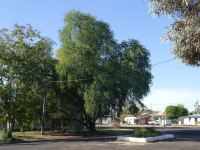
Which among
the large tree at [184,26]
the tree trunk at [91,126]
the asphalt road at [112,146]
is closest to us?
the large tree at [184,26]

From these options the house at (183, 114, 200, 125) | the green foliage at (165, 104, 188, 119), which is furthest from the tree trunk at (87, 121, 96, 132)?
the green foliage at (165, 104, 188, 119)

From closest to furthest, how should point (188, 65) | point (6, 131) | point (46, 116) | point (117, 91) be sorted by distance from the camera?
point (188, 65) < point (6, 131) < point (117, 91) < point (46, 116)

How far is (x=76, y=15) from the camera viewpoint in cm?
5109

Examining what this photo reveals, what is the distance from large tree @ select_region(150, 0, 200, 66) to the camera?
38.7ft

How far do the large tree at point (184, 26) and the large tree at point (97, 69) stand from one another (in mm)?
34266

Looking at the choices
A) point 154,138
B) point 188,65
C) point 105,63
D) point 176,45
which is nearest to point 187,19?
point 176,45

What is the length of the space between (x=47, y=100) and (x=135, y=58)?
35.0 feet

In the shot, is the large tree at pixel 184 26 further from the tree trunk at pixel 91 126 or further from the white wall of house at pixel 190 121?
the white wall of house at pixel 190 121

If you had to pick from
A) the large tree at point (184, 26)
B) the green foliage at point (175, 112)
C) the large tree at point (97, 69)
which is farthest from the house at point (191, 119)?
the large tree at point (184, 26)

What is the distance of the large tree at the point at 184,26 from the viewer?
11781mm

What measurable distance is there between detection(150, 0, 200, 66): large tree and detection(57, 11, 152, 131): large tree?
3427cm

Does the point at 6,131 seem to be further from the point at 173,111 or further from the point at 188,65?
the point at 173,111

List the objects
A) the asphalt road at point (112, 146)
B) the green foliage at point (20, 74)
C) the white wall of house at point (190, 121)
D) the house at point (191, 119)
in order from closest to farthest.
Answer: the asphalt road at point (112, 146) → the green foliage at point (20, 74) → the house at point (191, 119) → the white wall of house at point (190, 121)

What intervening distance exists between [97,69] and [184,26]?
36091 millimetres
